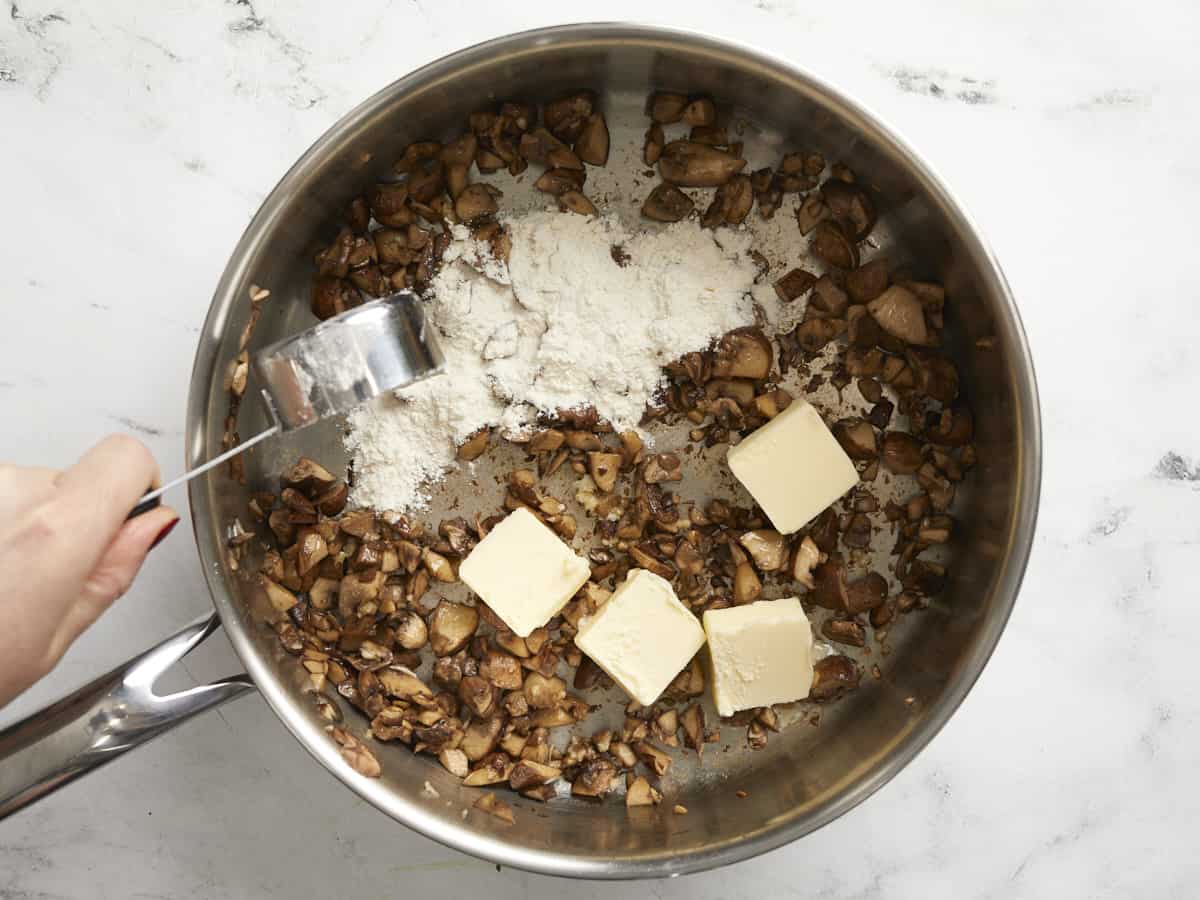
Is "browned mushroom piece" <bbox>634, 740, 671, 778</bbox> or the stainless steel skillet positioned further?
"browned mushroom piece" <bbox>634, 740, 671, 778</bbox>

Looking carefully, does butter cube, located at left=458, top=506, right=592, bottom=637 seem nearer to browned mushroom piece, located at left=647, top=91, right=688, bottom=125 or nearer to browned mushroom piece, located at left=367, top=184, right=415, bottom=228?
browned mushroom piece, located at left=367, top=184, right=415, bottom=228

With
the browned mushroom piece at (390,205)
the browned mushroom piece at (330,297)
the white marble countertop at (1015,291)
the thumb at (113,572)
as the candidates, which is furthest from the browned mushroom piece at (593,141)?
the thumb at (113,572)

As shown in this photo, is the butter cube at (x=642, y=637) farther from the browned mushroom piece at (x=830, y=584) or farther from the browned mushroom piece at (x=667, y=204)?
the browned mushroom piece at (x=667, y=204)

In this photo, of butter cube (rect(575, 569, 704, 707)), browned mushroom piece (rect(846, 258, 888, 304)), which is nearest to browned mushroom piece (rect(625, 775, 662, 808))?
butter cube (rect(575, 569, 704, 707))

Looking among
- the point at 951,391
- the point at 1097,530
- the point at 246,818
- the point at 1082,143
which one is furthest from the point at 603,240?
the point at 246,818

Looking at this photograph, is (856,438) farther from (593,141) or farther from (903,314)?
(593,141)

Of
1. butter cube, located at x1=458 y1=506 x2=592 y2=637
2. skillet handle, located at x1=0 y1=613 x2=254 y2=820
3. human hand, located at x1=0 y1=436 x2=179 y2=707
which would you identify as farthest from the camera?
butter cube, located at x1=458 y1=506 x2=592 y2=637

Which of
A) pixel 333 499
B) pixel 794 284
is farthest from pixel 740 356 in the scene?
pixel 333 499
